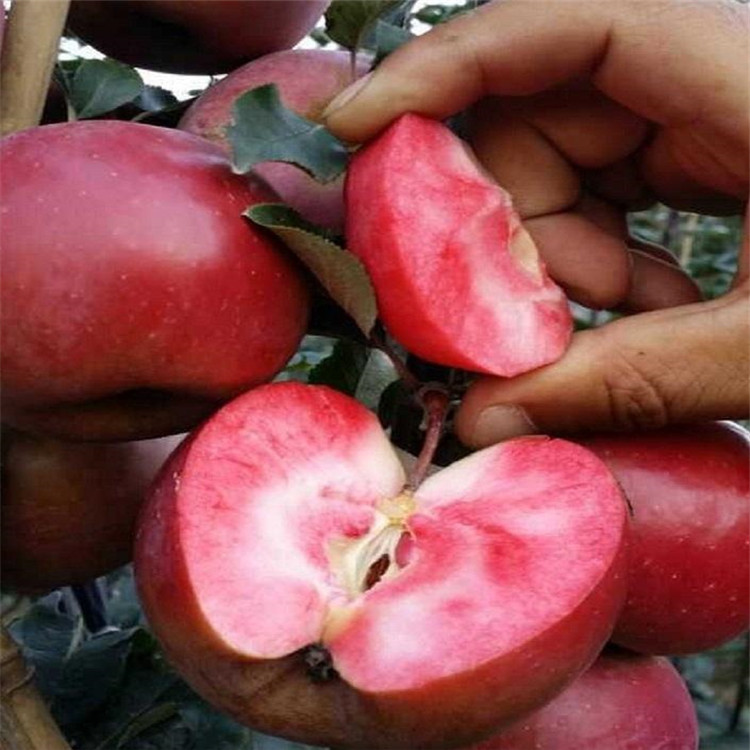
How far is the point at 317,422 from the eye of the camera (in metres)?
0.56

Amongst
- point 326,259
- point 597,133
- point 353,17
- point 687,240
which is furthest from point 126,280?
point 687,240

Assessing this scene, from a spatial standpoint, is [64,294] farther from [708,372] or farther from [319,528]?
[708,372]

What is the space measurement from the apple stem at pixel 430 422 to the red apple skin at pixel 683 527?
8 cm

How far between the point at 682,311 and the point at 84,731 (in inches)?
16.8

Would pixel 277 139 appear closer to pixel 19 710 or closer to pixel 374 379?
pixel 374 379

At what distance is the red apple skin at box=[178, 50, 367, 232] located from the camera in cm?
64

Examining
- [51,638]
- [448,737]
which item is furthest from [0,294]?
[51,638]

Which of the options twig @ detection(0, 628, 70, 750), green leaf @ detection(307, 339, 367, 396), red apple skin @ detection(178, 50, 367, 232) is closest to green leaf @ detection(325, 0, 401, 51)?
red apple skin @ detection(178, 50, 367, 232)

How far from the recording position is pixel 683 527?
61cm

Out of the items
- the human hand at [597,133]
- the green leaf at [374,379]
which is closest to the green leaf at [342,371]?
the green leaf at [374,379]

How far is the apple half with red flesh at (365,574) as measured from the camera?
49cm

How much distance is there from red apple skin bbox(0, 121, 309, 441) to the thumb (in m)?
0.10

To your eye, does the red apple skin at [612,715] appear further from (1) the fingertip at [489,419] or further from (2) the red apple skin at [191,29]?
(2) the red apple skin at [191,29]

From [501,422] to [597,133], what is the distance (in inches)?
8.4
